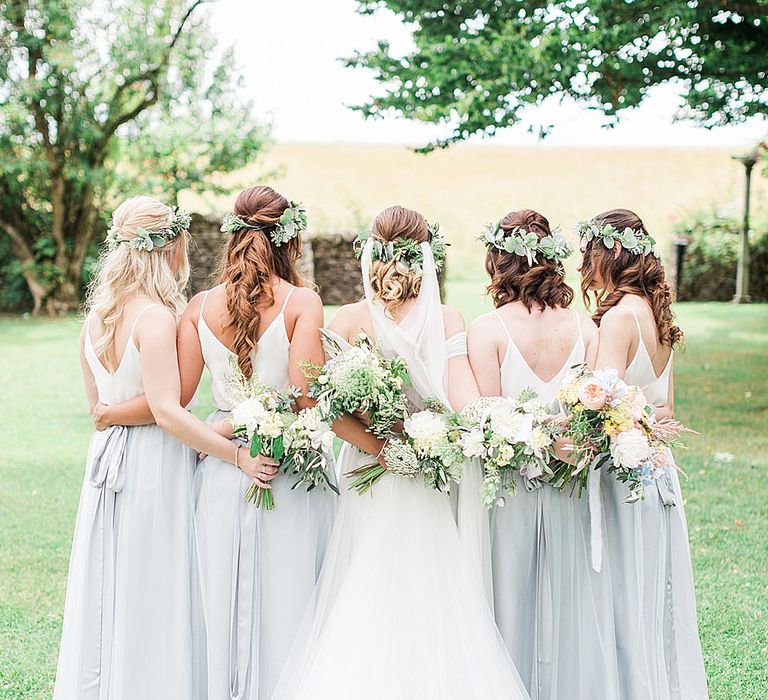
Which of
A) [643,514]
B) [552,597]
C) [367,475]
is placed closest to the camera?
[367,475]

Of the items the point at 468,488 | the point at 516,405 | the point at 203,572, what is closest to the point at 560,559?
the point at 468,488

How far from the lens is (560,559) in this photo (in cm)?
393

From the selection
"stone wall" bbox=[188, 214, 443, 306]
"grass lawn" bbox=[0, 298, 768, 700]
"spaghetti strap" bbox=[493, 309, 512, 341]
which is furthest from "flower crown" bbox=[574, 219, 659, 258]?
"stone wall" bbox=[188, 214, 443, 306]

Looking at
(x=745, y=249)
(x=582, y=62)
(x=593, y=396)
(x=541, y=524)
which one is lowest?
(x=541, y=524)

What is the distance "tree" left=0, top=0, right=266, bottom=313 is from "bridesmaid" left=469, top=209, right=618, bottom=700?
1861 centimetres

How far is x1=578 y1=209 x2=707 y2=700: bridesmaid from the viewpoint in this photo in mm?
3943

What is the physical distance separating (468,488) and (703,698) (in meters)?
1.44

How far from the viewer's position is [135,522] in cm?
382

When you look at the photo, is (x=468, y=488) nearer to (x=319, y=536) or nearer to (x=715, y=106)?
(x=319, y=536)

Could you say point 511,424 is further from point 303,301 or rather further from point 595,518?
point 303,301

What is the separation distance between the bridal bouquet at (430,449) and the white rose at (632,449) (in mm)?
584

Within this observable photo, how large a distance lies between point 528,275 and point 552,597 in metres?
1.34

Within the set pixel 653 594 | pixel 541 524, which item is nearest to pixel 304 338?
pixel 541 524

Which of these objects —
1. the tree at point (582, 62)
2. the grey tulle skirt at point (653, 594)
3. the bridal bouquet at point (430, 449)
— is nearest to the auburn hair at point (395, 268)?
the bridal bouquet at point (430, 449)
